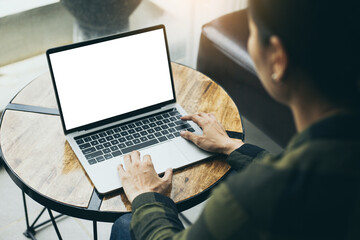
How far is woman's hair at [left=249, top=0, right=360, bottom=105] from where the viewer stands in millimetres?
508

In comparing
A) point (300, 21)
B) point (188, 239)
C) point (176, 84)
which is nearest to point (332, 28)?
point (300, 21)

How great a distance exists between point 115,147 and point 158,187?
218 mm

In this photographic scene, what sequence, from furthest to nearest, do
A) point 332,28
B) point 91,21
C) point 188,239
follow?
point 91,21
point 188,239
point 332,28

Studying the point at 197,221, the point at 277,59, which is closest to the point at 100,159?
the point at 197,221

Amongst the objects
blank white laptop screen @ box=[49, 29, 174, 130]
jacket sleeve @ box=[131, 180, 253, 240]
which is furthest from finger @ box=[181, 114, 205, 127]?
jacket sleeve @ box=[131, 180, 253, 240]

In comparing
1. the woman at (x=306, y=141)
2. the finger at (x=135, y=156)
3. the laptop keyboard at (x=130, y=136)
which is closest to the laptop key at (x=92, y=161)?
the laptop keyboard at (x=130, y=136)

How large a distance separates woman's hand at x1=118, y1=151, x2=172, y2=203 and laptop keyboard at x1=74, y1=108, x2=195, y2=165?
0.09 m

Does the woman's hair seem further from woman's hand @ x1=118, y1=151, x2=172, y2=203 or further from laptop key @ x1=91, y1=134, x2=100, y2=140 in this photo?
laptop key @ x1=91, y1=134, x2=100, y2=140

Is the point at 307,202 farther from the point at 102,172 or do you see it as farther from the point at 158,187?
the point at 102,172

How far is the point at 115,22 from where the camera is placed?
7.11 ft

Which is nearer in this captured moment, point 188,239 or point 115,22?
point 188,239

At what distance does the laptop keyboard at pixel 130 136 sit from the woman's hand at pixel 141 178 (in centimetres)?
9

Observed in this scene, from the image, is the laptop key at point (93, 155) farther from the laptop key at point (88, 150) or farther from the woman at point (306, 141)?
the woman at point (306, 141)

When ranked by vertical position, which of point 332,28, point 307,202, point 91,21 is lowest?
point 91,21
